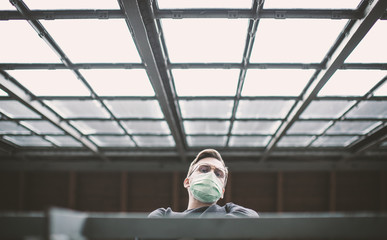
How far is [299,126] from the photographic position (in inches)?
368

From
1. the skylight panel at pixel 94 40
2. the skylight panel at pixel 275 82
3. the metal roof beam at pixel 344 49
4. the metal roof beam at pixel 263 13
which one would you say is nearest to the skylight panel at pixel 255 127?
the metal roof beam at pixel 344 49

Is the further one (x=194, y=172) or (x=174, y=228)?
(x=194, y=172)

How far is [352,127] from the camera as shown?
31.0 ft

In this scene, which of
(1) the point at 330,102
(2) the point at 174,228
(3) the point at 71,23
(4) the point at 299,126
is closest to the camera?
(2) the point at 174,228

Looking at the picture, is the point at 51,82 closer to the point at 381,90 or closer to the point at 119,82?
the point at 119,82

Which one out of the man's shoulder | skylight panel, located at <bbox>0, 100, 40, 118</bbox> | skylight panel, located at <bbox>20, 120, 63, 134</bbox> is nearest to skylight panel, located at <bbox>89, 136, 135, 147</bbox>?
skylight panel, located at <bbox>20, 120, 63, 134</bbox>

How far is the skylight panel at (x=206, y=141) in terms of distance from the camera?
1044 cm

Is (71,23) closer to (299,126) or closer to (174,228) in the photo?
(174,228)

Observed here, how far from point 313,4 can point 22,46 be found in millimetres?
4572

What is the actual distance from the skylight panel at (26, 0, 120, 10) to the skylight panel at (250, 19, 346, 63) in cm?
Answer: 216

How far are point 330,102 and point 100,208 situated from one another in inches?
369

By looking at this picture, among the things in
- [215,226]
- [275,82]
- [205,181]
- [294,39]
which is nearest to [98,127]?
[275,82]

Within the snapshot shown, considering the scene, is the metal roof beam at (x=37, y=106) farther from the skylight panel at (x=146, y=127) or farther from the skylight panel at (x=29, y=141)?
the skylight panel at (x=146, y=127)

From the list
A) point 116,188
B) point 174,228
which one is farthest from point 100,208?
point 174,228
